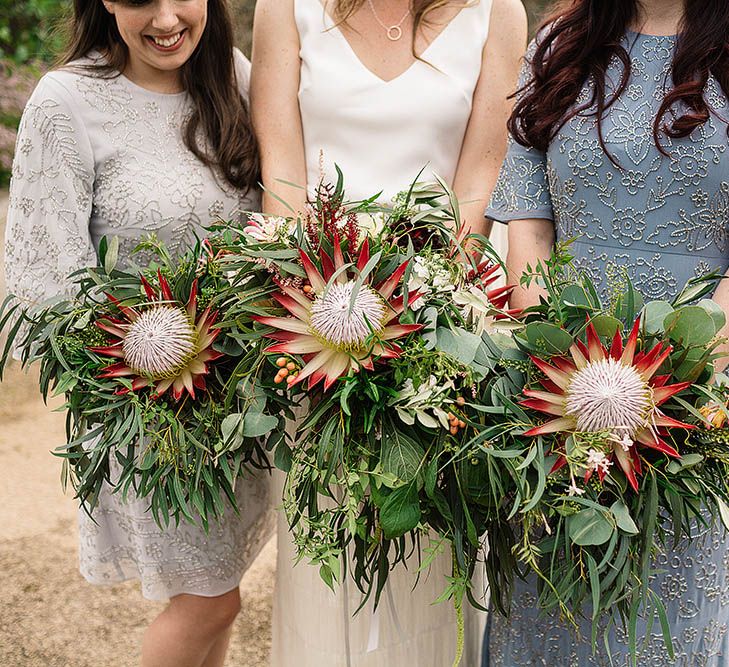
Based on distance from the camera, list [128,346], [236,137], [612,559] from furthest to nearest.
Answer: [236,137]
[128,346]
[612,559]

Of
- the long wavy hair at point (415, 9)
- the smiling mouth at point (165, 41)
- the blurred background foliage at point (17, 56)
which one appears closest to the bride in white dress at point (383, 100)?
the long wavy hair at point (415, 9)

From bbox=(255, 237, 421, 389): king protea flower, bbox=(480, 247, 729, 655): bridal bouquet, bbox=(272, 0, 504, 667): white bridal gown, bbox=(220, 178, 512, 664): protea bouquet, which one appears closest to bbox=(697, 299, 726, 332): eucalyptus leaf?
bbox=(480, 247, 729, 655): bridal bouquet

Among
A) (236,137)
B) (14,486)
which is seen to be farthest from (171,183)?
(14,486)

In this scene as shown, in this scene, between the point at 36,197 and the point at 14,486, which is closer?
the point at 36,197

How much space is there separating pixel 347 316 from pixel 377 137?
3.38 ft

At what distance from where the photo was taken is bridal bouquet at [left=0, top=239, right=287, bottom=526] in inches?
70.1

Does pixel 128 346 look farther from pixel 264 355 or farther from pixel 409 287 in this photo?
pixel 409 287

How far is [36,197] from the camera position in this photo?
2.25 meters

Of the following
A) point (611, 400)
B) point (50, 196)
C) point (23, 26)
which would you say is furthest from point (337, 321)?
point (23, 26)

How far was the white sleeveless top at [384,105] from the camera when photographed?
8.04 feet

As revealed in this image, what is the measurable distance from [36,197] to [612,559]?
1558 millimetres

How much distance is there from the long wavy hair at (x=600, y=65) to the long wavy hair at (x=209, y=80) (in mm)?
735

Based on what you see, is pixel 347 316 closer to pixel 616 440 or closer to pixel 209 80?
pixel 616 440

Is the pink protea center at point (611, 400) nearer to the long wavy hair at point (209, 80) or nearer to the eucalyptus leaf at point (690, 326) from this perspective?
the eucalyptus leaf at point (690, 326)
